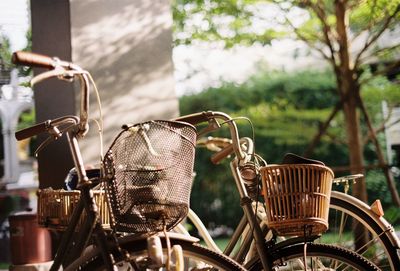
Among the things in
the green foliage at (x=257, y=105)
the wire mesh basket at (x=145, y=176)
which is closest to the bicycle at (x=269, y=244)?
the wire mesh basket at (x=145, y=176)

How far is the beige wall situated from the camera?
441cm

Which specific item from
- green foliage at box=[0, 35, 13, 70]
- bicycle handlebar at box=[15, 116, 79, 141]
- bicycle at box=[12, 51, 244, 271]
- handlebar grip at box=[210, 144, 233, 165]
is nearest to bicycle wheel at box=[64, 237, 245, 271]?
bicycle at box=[12, 51, 244, 271]

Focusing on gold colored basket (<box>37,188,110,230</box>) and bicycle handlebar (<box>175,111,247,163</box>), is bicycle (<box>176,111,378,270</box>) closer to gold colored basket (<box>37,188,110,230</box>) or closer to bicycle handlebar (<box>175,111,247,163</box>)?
bicycle handlebar (<box>175,111,247,163</box>)

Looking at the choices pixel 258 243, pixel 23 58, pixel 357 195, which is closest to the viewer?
pixel 23 58

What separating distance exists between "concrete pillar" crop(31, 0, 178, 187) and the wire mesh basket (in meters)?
2.07

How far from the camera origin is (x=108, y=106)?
177 inches

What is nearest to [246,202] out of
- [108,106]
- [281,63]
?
[108,106]

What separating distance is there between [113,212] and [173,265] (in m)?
0.31

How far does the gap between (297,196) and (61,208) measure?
1021mm

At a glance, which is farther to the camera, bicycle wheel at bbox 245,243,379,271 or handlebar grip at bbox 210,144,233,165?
handlebar grip at bbox 210,144,233,165

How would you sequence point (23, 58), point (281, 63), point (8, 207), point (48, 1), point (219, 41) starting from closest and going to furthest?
point (23, 58) → point (48, 1) → point (219, 41) → point (8, 207) → point (281, 63)

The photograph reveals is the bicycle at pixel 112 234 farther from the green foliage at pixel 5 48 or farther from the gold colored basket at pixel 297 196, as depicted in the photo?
the green foliage at pixel 5 48

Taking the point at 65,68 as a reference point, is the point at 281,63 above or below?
above

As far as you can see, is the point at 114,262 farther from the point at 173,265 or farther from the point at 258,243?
the point at 258,243
